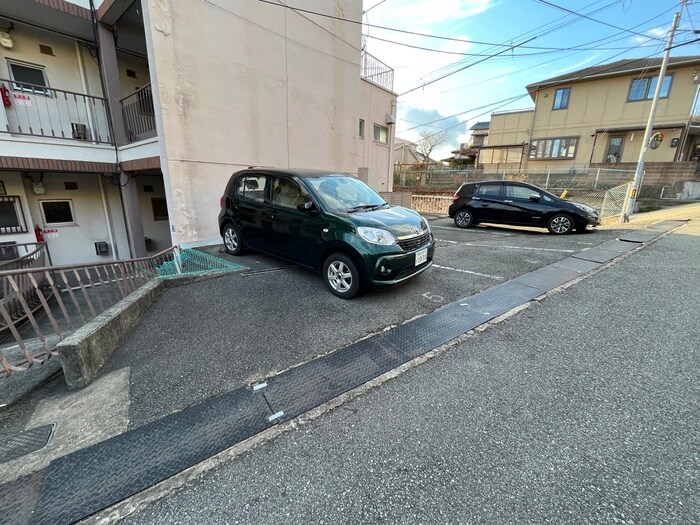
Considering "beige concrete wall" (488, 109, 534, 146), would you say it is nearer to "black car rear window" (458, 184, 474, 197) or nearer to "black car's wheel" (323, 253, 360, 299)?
"black car rear window" (458, 184, 474, 197)

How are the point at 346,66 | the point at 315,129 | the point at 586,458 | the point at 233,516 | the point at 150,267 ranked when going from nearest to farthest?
the point at 233,516, the point at 586,458, the point at 150,267, the point at 315,129, the point at 346,66

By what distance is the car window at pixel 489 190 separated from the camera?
345 inches

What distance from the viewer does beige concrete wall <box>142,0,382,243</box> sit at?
5875 mm

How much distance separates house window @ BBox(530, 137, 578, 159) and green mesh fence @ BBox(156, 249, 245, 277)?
23158 millimetres

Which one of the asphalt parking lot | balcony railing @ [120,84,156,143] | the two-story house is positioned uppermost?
the two-story house

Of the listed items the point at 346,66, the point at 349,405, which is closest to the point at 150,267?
the point at 349,405

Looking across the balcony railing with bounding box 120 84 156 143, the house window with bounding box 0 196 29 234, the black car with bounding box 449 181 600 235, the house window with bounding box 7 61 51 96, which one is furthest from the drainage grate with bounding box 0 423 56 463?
the black car with bounding box 449 181 600 235

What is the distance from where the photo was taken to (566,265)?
17.1 feet

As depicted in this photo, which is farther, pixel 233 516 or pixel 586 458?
pixel 586 458

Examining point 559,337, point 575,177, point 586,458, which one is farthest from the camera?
point 575,177

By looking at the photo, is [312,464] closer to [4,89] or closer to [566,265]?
[566,265]

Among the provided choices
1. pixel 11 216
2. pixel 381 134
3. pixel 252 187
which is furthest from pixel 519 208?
pixel 11 216

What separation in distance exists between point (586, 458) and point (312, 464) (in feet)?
5.18

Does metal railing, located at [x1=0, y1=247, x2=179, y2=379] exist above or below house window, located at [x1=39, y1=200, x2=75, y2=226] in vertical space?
below
